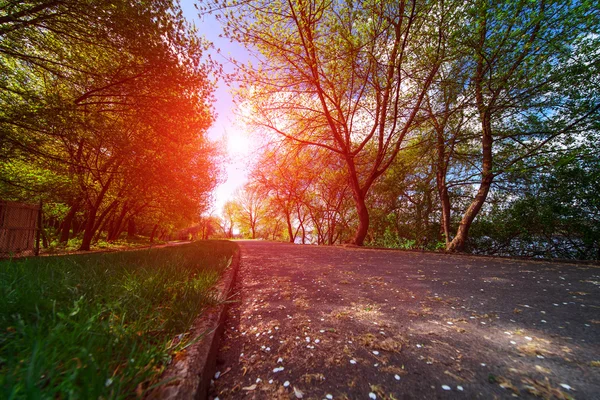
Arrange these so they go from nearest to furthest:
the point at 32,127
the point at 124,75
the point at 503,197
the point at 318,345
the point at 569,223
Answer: the point at 318,345, the point at 32,127, the point at 124,75, the point at 569,223, the point at 503,197

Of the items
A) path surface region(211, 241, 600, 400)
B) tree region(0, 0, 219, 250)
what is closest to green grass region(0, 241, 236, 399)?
path surface region(211, 241, 600, 400)

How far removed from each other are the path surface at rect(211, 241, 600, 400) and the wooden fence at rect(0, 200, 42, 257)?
8.99 metres

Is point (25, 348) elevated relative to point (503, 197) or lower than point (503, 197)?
lower

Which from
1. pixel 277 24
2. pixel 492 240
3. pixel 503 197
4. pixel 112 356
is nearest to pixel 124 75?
pixel 277 24

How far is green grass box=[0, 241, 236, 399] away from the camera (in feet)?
2.86

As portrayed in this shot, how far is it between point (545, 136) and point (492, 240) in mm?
4967

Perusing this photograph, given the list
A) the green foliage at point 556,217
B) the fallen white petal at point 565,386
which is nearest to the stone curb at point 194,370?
the fallen white petal at point 565,386

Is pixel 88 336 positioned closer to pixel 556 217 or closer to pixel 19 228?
pixel 19 228

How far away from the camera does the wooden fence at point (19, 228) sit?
6598mm

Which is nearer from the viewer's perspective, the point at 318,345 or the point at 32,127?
the point at 318,345

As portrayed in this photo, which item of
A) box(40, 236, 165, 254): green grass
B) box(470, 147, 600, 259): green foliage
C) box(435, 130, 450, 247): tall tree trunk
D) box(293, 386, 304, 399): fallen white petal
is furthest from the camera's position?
box(435, 130, 450, 247): tall tree trunk

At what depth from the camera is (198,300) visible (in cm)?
201

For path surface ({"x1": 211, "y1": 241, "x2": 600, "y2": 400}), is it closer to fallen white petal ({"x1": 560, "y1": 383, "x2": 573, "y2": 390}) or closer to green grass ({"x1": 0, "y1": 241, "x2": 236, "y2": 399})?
fallen white petal ({"x1": 560, "y1": 383, "x2": 573, "y2": 390})

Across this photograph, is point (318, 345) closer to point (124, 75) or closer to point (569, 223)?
point (124, 75)
